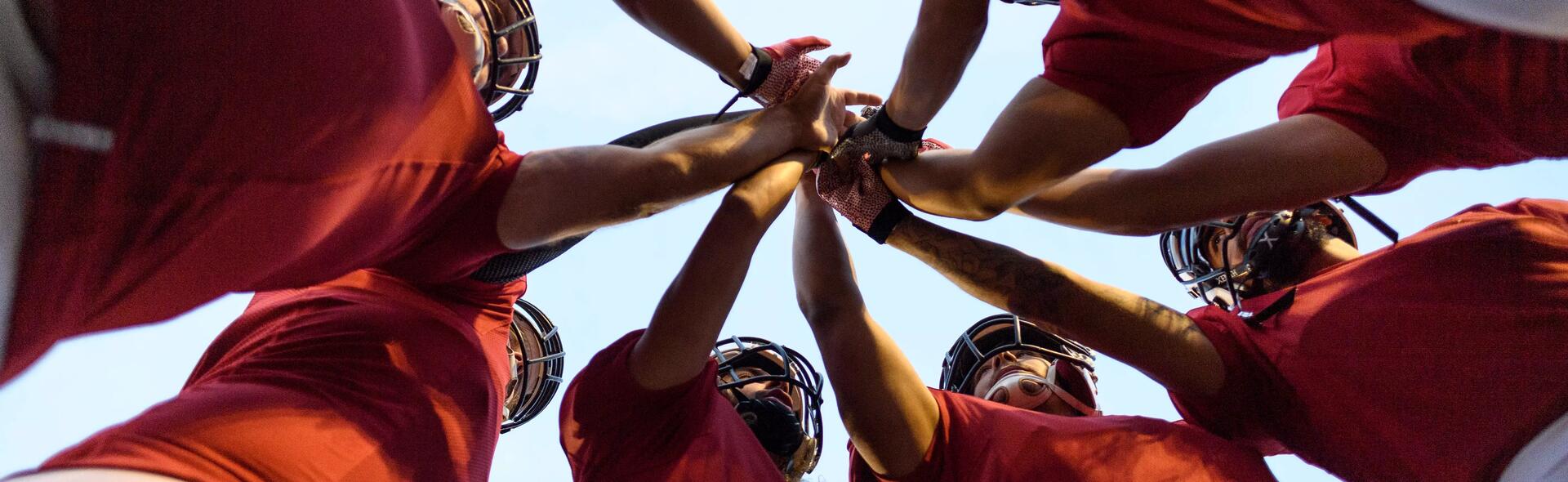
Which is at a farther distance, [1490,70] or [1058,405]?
[1058,405]

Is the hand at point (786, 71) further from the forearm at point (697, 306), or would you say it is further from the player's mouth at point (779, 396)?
the player's mouth at point (779, 396)

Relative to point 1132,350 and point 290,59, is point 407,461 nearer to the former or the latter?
point 290,59

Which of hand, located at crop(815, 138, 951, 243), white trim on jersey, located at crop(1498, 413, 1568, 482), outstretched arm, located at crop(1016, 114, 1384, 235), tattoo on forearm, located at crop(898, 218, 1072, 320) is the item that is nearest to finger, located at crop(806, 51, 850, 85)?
hand, located at crop(815, 138, 951, 243)

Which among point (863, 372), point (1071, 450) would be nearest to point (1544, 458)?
point (1071, 450)

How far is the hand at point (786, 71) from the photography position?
2.87m

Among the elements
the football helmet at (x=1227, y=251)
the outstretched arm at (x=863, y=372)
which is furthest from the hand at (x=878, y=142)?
the football helmet at (x=1227, y=251)

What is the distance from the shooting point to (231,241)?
56.0 inches

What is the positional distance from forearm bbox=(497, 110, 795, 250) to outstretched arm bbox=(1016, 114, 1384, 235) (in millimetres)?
984

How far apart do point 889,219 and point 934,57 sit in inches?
23.3

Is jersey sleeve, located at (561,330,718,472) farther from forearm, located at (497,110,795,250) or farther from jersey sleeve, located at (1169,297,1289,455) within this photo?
jersey sleeve, located at (1169,297,1289,455)

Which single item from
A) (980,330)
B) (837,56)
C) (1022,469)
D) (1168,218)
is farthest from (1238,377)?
(980,330)

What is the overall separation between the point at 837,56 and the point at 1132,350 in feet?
3.81

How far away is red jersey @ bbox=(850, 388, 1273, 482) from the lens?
2.36 metres

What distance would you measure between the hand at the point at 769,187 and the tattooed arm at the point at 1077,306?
54 centimetres
